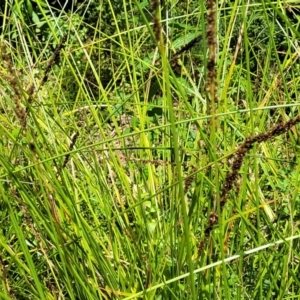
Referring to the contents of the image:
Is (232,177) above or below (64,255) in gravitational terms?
above

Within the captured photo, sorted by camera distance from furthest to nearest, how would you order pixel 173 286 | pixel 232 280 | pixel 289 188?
pixel 289 188, pixel 232 280, pixel 173 286

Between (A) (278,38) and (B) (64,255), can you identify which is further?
(A) (278,38)

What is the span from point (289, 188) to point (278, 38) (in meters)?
1.65

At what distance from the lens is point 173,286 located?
896 mm

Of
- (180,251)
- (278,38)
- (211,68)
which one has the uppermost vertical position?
(211,68)

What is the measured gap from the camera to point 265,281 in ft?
3.52

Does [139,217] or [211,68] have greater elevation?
[211,68]

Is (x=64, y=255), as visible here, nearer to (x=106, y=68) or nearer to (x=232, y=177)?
(x=232, y=177)

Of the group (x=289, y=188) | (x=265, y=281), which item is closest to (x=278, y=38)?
(x=289, y=188)

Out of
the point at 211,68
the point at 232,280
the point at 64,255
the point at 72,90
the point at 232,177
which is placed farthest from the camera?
the point at 72,90

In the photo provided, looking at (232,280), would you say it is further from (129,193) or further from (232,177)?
(232,177)

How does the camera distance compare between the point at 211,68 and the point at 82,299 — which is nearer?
the point at 211,68

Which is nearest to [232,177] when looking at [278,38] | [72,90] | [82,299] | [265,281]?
[82,299]

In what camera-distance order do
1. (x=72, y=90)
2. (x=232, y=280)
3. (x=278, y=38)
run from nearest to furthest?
(x=232, y=280)
(x=72, y=90)
(x=278, y=38)
